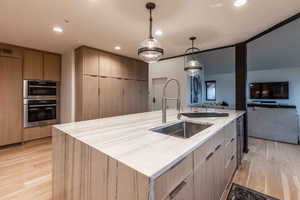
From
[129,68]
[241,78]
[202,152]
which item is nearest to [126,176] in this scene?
[202,152]

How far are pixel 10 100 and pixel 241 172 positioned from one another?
4.90 meters

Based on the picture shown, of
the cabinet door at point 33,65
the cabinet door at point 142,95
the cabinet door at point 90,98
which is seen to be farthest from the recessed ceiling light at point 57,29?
the cabinet door at point 142,95

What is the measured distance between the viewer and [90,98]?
133 inches

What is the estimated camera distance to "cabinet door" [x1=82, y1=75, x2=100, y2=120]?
3.29 metres

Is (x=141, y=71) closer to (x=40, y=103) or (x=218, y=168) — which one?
(x=40, y=103)

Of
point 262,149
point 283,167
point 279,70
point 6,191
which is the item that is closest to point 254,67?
point 279,70

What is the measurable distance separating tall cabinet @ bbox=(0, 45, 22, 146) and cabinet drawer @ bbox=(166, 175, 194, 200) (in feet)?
13.5

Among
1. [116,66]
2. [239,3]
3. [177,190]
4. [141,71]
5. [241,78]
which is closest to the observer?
[177,190]

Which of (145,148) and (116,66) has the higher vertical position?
(116,66)

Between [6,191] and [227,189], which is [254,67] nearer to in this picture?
[227,189]

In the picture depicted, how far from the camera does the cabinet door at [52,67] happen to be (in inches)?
148

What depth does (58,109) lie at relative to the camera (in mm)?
4000

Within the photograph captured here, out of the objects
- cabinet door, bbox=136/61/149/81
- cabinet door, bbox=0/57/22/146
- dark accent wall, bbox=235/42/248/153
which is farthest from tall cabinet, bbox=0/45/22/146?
dark accent wall, bbox=235/42/248/153

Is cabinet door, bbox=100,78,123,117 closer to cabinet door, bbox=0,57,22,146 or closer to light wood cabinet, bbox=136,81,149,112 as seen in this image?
light wood cabinet, bbox=136,81,149,112
